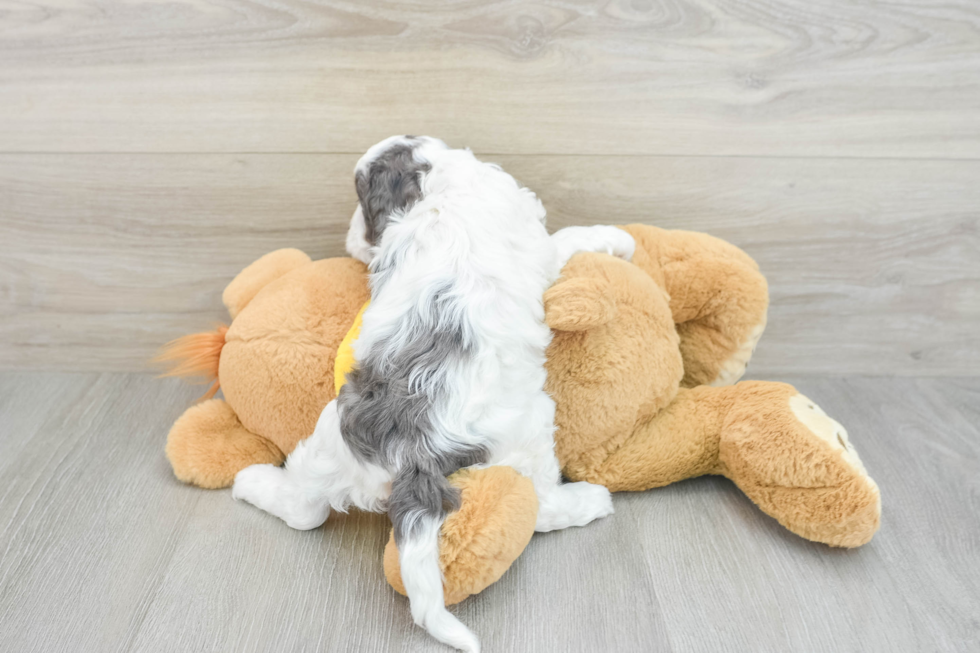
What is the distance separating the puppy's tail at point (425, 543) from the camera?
0.75 meters

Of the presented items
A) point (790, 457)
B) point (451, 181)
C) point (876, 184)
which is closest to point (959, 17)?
point (876, 184)

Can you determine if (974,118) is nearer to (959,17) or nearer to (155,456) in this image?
(959,17)

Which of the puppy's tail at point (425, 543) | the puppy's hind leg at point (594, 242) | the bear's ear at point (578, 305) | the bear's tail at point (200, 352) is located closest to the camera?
the puppy's tail at point (425, 543)

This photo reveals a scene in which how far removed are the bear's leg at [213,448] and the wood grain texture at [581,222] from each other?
291 mm

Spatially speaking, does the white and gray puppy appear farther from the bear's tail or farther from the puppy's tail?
the bear's tail

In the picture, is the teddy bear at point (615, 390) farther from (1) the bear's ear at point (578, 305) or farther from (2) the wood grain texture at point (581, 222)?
(2) the wood grain texture at point (581, 222)

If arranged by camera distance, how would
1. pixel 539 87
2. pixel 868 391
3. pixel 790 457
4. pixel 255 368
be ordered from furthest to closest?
pixel 868 391, pixel 539 87, pixel 255 368, pixel 790 457

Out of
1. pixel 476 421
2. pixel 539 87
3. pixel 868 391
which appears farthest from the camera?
pixel 868 391

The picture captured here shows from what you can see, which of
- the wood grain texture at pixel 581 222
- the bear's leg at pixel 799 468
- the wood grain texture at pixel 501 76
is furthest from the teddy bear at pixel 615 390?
the wood grain texture at pixel 501 76

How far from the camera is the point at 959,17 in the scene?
3.57 feet

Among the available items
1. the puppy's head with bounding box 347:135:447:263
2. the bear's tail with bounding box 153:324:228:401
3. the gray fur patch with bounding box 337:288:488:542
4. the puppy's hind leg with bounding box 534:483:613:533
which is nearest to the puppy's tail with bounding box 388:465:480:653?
the gray fur patch with bounding box 337:288:488:542

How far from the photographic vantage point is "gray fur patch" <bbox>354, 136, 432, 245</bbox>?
925 millimetres

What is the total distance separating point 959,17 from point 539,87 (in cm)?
69

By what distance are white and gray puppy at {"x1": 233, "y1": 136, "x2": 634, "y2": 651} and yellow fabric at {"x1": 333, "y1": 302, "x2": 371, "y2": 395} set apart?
0.05 m
